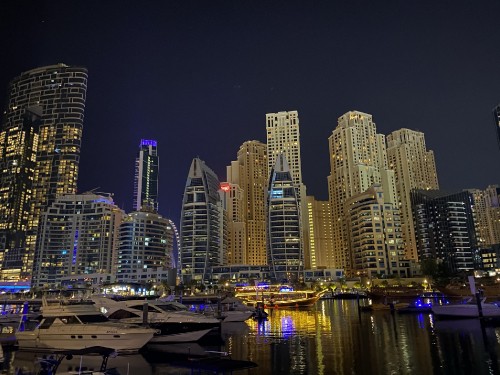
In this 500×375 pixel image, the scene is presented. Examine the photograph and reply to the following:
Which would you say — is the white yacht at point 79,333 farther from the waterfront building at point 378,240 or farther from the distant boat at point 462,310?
the waterfront building at point 378,240

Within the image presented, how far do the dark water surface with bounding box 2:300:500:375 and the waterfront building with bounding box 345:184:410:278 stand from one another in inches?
5779

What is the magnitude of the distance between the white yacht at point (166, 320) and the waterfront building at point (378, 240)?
159 metres

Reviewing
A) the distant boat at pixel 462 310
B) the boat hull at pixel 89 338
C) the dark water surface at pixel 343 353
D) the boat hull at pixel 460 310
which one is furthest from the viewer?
the boat hull at pixel 460 310

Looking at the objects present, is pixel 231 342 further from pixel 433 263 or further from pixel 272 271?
pixel 272 271

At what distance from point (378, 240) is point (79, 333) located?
174873 millimetres

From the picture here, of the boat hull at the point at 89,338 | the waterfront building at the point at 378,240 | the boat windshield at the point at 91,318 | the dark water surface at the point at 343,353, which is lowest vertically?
the dark water surface at the point at 343,353

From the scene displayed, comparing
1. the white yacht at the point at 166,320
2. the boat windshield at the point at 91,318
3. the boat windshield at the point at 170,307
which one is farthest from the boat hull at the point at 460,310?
the boat windshield at the point at 91,318

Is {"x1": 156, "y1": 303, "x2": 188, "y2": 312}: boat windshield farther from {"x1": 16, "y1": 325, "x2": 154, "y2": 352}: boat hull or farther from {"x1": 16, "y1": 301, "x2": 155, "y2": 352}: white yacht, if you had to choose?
{"x1": 16, "y1": 325, "x2": 154, "y2": 352}: boat hull

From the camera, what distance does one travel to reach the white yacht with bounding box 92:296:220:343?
37250mm

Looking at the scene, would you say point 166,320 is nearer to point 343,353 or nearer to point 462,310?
point 343,353

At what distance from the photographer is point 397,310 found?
6919 cm

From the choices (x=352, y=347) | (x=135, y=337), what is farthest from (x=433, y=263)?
(x=135, y=337)

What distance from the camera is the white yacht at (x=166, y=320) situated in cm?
3725

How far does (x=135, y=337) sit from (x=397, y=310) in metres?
52.2
